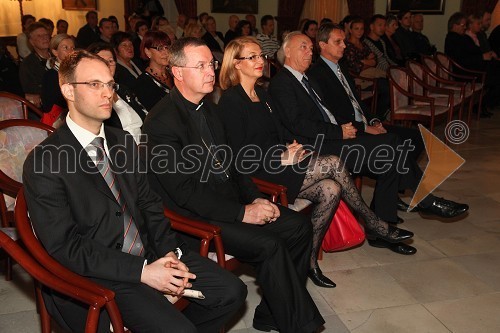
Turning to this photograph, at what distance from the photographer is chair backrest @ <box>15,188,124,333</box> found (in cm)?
164

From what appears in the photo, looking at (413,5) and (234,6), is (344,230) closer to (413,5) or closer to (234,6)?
(234,6)

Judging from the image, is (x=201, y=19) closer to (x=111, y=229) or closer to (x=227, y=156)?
(x=227, y=156)

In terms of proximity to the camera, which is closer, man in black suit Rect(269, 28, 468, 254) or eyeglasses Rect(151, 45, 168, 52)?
man in black suit Rect(269, 28, 468, 254)

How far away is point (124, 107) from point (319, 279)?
1437 millimetres

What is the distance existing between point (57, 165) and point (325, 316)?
4.86 feet

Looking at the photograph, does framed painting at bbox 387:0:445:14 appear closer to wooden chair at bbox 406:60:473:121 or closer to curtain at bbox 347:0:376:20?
curtain at bbox 347:0:376:20

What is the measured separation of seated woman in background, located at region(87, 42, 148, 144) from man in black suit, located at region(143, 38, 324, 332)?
654mm

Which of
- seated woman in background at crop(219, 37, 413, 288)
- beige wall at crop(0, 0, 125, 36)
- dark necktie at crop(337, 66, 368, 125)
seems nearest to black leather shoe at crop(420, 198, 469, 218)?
seated woman in background at crop(219, 37, 413, 288)

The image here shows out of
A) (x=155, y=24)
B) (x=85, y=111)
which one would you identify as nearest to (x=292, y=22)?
(x=155, y=24)

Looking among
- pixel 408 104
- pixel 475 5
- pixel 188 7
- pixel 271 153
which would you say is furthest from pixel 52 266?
pixel 475 5

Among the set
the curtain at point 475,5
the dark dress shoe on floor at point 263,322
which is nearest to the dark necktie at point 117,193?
the dark dress shoe on floor at point 263,322

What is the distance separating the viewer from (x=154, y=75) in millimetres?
3641

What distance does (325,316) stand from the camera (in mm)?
2611

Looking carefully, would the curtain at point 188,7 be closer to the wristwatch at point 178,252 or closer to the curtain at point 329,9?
the curtain at point 329,9
